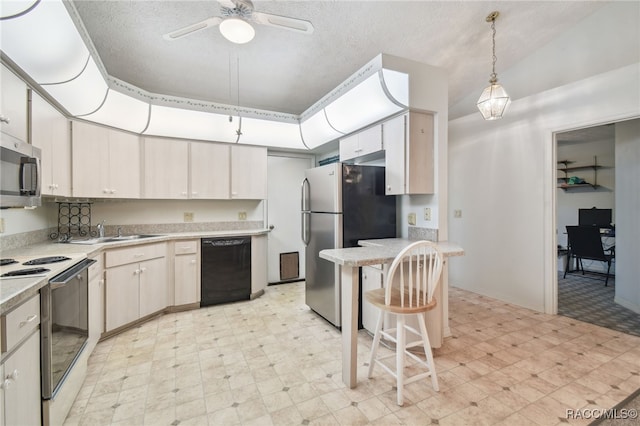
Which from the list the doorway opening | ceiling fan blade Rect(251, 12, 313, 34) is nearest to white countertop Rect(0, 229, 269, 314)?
ceiling fan blade Rect(251, 12, 313, 34)

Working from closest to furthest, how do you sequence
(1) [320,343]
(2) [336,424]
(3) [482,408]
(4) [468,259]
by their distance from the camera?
(2) [336,424], (3) [482,408], (1) [320,343], (4) [468,259]

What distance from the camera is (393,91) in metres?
2.48

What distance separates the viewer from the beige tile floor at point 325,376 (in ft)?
5.49

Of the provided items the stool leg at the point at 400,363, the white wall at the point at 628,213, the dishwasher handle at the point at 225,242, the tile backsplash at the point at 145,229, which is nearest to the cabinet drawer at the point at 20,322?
the tile backsplash at the point at 145,229

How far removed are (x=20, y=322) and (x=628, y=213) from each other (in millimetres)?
5335

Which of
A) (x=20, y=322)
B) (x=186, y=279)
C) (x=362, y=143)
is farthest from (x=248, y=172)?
(x=20, y=322)

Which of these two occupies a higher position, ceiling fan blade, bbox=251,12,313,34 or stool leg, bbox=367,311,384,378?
ceiling fan blade, bbox=251,12,313,34

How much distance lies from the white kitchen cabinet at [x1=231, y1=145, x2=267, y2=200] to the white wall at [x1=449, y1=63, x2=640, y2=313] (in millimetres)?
2785

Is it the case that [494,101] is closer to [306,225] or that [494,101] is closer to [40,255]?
[306,225]

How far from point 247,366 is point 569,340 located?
285cm

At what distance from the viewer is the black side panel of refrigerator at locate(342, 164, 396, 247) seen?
282 cm

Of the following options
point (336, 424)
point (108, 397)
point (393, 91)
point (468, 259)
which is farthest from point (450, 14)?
point (108, 397)

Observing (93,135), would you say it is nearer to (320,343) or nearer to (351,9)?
(351,9)

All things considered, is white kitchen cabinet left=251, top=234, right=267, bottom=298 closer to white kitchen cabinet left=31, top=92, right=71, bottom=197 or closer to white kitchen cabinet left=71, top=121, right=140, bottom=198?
white kitchen cabinet left=71, top=121, right=140, bottom=198
